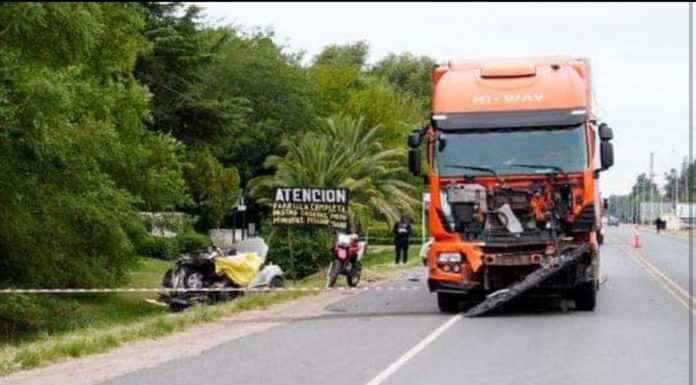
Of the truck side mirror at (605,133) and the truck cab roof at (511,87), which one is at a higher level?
the truck cab roof at (511,87)

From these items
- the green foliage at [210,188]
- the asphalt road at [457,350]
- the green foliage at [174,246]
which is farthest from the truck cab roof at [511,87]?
the green foliage at [210,188]

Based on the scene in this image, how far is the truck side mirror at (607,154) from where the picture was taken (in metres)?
16.3

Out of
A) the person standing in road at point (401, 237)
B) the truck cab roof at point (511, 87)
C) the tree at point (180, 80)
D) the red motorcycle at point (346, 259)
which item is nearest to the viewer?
the truck cab roof at point (511, 87)

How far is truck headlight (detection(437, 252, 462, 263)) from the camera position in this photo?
16078 mm

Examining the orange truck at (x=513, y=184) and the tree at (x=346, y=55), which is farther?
the tree at (x=346, y=55)

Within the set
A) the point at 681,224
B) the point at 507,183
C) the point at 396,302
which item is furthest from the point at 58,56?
the point at 681,224

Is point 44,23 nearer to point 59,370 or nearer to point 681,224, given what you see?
point 59,370

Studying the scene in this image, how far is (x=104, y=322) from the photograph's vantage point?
78.4 ft

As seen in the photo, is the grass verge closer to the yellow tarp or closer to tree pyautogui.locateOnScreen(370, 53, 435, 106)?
the yellow tarp

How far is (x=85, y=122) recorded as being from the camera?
24.4 meters

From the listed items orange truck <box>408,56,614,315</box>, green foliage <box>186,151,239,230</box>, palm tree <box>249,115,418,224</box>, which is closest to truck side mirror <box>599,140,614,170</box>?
orange truck <box>408,56,614,315</box>

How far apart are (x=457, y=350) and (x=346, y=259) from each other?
11287 mm

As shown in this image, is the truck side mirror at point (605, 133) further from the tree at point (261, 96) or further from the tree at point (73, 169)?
the tree at point (261, 96)

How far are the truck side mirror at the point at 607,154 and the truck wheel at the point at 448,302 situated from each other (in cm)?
328
